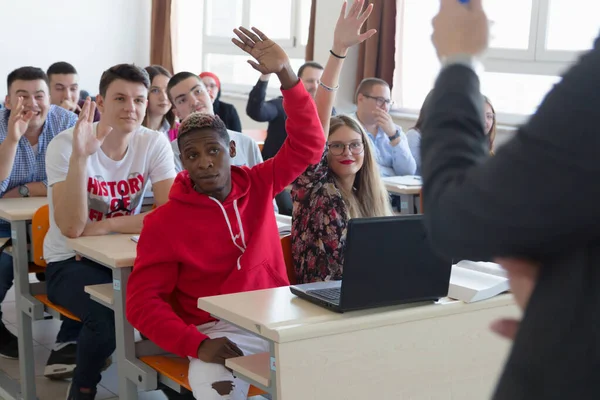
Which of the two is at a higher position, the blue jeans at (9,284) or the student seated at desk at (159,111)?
the student seated at desk at (159,111)

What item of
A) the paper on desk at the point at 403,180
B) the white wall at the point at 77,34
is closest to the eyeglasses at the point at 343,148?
the paper on desk at the point at 403,180

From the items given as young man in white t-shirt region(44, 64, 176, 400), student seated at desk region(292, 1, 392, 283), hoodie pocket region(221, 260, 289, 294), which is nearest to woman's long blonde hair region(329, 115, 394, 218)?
student seated at desk region(292, 1, 392, 283)

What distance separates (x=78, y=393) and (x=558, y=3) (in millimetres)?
4155

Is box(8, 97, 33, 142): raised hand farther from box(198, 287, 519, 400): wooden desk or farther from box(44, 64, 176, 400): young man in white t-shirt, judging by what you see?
box(198, 287, 519, 400): wooden desk

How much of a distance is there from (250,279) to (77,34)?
771 cm

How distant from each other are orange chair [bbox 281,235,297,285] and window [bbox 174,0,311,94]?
5353 mm

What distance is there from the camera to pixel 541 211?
0.63 metres

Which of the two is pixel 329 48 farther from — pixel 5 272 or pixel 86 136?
pixel 86 136

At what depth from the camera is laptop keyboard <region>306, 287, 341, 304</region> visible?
1.76 metres

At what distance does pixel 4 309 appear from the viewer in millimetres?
4020

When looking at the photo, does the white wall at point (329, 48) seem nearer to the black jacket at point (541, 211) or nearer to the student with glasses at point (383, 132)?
the student with glasses at point (383, 132)

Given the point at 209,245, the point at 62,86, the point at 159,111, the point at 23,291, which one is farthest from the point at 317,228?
the point at 62,86

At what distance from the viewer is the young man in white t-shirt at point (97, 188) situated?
2.48 m

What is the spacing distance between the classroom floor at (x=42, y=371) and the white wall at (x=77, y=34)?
18.1 feet
